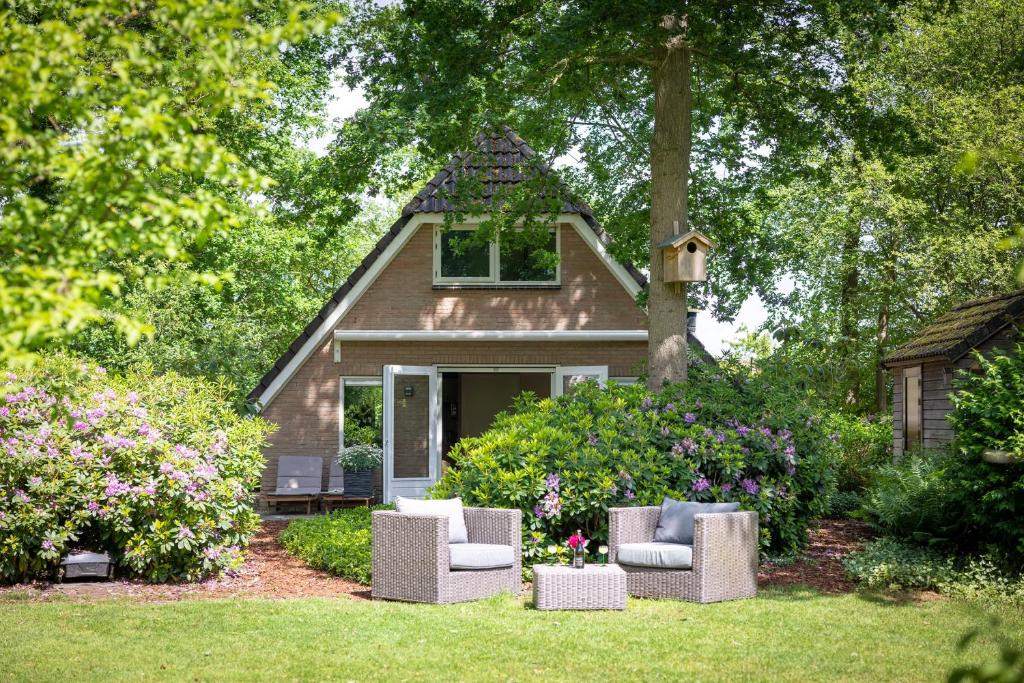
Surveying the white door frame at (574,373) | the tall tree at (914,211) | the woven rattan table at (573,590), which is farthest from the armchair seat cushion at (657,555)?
the tall tree at (914,211)

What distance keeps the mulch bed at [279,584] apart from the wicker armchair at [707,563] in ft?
2.77

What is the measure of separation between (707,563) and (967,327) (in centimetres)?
814

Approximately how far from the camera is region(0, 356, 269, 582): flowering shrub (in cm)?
954

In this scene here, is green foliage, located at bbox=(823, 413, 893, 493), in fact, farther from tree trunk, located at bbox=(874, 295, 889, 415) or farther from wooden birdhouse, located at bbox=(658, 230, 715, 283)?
wooden birdhouse, located at bbox=(658, 230, 715, 283)

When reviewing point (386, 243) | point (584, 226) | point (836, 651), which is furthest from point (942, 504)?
point (386, 243)

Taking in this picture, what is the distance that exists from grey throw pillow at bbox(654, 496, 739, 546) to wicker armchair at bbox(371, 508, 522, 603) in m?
1.32

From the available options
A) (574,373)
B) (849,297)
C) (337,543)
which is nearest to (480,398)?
(574,373)

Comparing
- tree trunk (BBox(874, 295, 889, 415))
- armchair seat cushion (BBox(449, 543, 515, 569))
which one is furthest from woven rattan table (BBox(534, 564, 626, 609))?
tree trunk (BBox(874, 295, 889, 415))

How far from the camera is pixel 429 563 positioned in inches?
343

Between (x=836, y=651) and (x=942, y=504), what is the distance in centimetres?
390

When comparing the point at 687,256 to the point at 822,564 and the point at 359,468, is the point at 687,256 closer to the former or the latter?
the point at 822,564

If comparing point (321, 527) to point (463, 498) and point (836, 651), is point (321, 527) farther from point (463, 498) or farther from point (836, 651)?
point (836, 651)

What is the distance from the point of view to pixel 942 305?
21656 mm

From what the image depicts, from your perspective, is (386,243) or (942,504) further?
(386,243)
